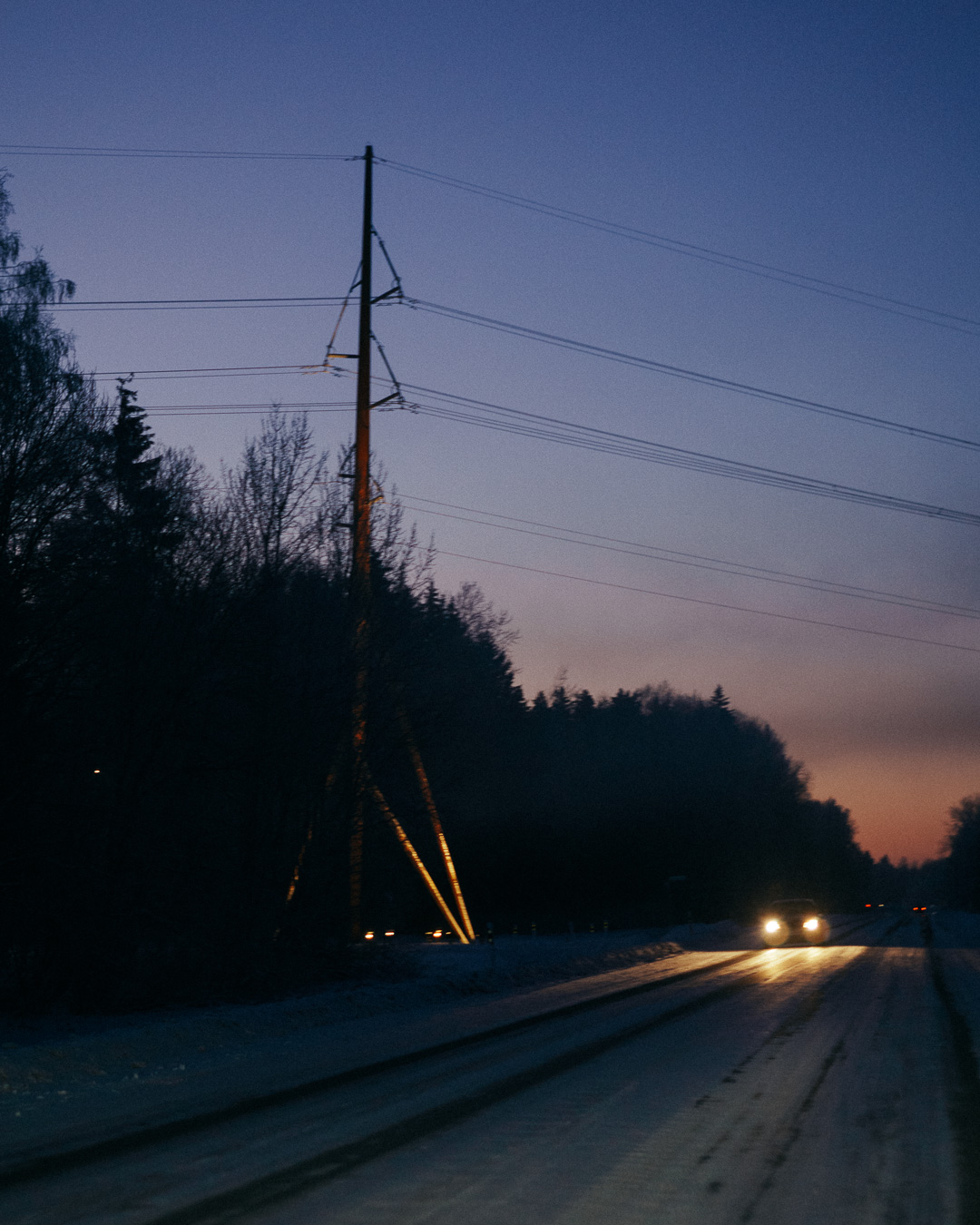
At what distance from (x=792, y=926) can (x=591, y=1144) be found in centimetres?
3186

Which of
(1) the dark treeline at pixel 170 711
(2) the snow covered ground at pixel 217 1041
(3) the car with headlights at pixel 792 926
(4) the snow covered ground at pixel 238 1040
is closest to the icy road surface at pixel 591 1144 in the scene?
(4) the snow covered ground at pixel 238 1040

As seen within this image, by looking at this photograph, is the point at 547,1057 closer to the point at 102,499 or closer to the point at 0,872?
the point at 0,872

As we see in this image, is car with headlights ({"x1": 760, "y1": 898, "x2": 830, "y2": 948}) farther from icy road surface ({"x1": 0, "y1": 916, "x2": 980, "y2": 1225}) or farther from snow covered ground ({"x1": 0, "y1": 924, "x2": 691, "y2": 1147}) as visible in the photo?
icy road surface ({"x1": 0, "y1": 916, "x2": 980, "y2": 1225})

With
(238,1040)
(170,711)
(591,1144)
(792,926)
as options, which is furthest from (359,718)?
(792,926)

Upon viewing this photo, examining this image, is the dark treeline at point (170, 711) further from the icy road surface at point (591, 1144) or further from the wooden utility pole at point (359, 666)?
the icy road surface at point (591, 1144)

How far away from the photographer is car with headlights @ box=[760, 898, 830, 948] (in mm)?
36250

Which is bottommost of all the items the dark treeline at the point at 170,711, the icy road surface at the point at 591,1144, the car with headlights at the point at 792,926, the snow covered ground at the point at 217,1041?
the car with headlights at the point at 792,926

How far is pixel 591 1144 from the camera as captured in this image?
7.09m

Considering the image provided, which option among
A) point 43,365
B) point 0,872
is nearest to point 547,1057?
point 0,872

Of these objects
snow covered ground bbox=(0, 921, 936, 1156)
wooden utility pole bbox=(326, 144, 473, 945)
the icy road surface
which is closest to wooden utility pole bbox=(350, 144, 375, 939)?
wooden utility pole bbox=(326, 144, 473, 945)

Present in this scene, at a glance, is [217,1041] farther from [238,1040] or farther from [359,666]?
[359,666]

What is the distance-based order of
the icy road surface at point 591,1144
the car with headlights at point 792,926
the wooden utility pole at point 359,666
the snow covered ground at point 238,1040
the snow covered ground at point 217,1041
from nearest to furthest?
the icy road surface at point 591,1144 → the snow covered ground at point 238,1040 → the snow covered ground at point 217,1041 → the wooden utility pole at point 359,666 → the car with headlights at point 792,926

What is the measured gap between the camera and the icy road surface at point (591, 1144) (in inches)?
224

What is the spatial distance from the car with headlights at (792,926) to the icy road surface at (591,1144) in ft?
80.3
